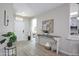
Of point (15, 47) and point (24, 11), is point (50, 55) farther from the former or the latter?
point (24, 11)

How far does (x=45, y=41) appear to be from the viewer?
2.22 metres

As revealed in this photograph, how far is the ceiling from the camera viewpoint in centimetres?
199

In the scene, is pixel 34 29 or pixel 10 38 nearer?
pixel 10 38

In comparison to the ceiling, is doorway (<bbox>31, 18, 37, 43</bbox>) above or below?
below

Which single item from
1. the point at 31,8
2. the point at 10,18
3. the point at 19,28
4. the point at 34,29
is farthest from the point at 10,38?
the point at 31,8

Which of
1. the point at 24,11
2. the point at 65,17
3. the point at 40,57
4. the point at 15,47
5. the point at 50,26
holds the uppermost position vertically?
the point at 24,11

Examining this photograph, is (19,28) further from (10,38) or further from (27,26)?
(10,38)

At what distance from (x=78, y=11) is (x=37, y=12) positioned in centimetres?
85

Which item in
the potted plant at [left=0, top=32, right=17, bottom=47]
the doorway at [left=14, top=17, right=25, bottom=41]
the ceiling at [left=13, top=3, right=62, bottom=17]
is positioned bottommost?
the potted plant at [left=0, top=32, right=17, bottom=47]

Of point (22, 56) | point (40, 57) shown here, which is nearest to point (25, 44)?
point (22, 56)

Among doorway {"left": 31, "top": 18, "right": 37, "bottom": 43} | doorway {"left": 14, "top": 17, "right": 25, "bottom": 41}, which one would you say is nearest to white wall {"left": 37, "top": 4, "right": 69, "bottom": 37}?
doorway {"left": 31, "top": 18, "right": 37, "bottom": 43}

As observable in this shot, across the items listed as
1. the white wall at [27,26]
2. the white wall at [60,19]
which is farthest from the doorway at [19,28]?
the white wall at [60,19]

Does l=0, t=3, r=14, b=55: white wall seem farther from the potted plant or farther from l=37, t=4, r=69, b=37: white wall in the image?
l=37, t=4, r=69, b=37: white wall

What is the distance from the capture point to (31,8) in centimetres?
210
